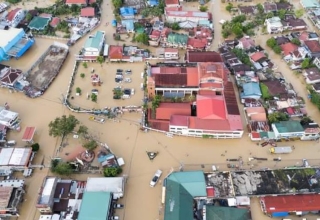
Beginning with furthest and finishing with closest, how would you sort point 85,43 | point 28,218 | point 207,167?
point 85,43 → point 207,167 → point 28,218

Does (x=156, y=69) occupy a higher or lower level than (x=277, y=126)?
higher

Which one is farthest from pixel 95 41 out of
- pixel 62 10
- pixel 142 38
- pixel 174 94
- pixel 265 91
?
pixel 265 91

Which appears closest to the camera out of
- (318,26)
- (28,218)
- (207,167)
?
(28,218)

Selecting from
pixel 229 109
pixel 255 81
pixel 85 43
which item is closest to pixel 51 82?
pixel 85 43

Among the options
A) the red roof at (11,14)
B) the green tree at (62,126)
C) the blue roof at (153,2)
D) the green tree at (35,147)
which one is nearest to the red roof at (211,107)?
the green tree at (62,126)

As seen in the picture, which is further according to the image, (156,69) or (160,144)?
(156,69)

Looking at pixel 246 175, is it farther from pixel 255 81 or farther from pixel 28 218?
pixel 28 218
